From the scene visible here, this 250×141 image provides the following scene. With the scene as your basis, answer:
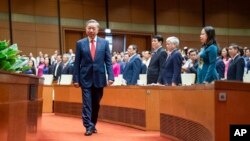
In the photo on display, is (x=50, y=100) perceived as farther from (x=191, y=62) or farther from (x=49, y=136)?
(x=49, y=136)

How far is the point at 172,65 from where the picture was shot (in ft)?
17.3

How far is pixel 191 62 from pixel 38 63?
5049mm

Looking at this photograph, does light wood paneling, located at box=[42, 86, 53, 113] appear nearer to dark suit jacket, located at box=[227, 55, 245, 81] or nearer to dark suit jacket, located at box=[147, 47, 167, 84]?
dark suit jacket, located at box=[147, 47, 167, 84]

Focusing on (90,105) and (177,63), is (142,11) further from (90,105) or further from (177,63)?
(90,105)

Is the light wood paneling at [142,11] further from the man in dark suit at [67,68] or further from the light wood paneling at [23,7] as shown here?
the man in dark suit at [67,68]

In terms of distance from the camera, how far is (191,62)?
7.27 m

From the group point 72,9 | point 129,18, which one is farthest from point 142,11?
point 72,9

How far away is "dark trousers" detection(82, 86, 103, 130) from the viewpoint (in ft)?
15.0

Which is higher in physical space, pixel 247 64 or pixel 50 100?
pixel 247 64

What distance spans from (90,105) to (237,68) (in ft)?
7.21

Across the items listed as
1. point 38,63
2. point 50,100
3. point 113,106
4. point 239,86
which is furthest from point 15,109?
point 38,63

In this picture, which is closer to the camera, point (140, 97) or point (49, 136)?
point (49, 136)

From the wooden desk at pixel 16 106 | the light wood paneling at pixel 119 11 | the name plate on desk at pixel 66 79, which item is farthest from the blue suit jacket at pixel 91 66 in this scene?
the light wood paneling at pixel 119 11

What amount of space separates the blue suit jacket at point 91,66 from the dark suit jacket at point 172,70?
84 centimetres
